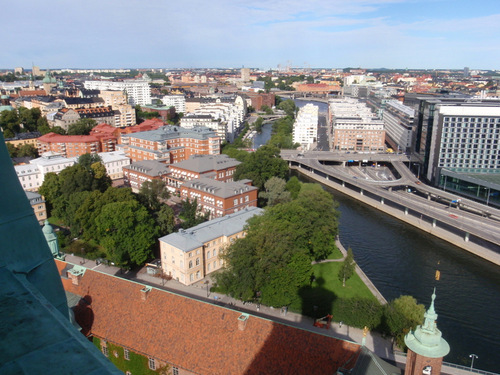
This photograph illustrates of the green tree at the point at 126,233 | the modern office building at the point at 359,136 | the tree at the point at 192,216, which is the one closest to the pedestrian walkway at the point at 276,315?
the green tree at the point at 126,233

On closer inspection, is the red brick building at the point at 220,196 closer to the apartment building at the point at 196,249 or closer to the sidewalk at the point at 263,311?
the apartment building at the point at 196,249

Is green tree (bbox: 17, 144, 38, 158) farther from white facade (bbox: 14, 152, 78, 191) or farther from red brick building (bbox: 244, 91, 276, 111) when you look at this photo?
red brick building (bbox: 244, 91, 276, 111)

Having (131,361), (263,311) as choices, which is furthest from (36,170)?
(131,361)

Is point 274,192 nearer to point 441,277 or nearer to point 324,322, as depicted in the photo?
point 441,277

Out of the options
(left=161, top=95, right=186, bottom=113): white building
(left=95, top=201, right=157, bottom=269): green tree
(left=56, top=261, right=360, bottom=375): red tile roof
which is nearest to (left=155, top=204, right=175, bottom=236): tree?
(left=95, top=201, right=157, bottom=269): green tree

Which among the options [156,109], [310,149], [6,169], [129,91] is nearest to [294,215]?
[6,169]
